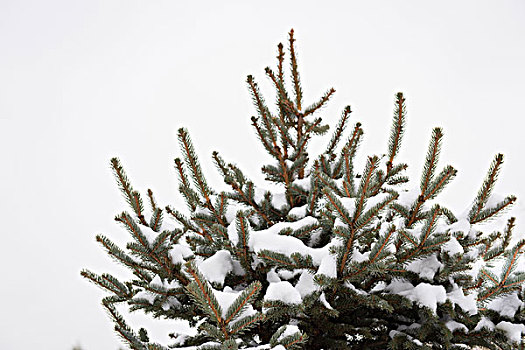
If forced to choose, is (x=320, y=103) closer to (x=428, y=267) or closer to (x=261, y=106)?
(x=261, y=106)

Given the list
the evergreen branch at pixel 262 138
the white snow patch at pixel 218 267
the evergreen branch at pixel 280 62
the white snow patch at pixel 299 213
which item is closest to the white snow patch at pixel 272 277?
the white snow patch at pixel 218 267

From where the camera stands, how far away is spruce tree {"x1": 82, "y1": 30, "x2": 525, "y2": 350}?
210 centimetres

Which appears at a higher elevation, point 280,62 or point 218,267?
point 280,62

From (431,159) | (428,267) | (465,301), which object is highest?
(431,159)

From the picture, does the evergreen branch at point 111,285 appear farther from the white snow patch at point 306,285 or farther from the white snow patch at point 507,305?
the white snow patch at point 507,305

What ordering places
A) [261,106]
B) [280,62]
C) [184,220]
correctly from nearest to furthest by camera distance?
1. [184,220]
2. [261,106]
3. [280,62]

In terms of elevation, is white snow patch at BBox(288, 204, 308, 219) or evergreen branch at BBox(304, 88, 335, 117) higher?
evergreen branch at BBox(304, 88, 335, 117)

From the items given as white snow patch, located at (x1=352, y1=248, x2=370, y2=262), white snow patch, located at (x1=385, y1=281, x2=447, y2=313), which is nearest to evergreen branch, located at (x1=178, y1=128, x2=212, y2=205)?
white snow patch, located at (x1=352, y1=248, x2=370, y2=262)

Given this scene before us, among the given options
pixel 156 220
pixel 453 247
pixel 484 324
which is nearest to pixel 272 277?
pixel 156 220

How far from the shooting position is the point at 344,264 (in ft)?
6.96

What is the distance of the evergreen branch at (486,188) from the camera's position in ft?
7.53

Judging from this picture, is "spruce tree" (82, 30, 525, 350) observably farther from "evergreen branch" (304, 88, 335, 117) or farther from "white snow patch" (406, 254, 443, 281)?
"evergreen branch" (304, 88, 335, 117)

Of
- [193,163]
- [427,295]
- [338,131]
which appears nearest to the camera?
[427,295]

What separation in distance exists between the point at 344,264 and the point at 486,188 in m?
1.07
